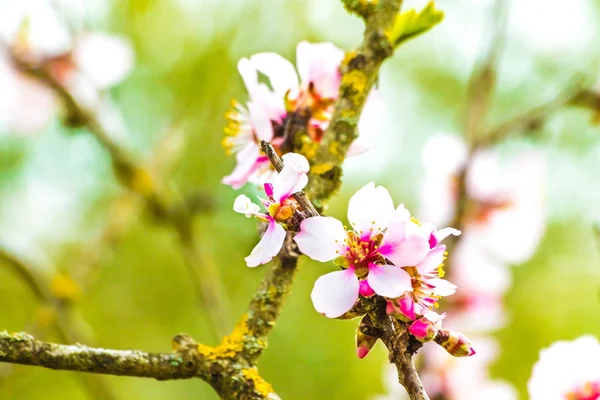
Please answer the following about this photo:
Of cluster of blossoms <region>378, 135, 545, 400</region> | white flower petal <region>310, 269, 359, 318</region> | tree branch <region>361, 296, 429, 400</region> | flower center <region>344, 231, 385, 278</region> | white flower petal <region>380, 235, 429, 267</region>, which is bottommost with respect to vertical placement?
tree branch <region>361, 296, 429, 400</region>

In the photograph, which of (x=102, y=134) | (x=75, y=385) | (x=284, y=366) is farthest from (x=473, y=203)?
(x=75, y=385)

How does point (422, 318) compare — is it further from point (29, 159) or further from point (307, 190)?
point (29, 159)

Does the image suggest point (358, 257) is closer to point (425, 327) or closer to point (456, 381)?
point (425, 327)

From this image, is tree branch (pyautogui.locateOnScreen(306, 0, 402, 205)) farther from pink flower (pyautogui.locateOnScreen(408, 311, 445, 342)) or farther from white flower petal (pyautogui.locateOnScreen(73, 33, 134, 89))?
white flower petal (pyautogui.locateOnScreen(73, 33, 134, 89))

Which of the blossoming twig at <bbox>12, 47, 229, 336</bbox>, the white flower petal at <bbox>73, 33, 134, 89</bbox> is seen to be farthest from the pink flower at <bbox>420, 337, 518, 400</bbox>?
the white flower petal at <bbox>73, 33, 134, 89</bbox>

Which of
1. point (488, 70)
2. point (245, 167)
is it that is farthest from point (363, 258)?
point (488, 70)
